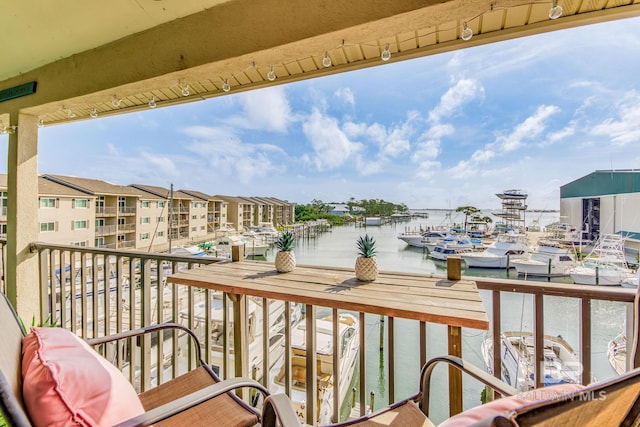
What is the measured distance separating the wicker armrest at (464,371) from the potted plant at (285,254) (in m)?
0.85

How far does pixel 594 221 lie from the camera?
8.51 ft

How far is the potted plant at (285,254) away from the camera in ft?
5.37

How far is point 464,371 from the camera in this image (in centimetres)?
100

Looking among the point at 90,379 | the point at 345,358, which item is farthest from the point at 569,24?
the point at 345,358

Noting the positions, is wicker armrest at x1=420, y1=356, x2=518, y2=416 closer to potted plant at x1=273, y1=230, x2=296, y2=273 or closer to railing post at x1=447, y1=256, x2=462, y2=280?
railing post at x1=447, y1=256, x2=462, y2=280

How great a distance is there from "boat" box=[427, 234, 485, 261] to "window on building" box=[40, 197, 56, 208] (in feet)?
27.0

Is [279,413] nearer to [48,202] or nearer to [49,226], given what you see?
[49,226]

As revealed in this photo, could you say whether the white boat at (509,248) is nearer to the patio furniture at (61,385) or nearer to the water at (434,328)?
the water at (434,328)

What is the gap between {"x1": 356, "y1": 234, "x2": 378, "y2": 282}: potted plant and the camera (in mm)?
1438

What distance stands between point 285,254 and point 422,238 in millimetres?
10160

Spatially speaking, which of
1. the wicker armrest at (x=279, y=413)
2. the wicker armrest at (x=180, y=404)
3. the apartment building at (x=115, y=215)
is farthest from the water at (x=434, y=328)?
the apartment building at (x=115, y=215)

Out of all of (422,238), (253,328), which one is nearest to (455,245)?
(422,238)

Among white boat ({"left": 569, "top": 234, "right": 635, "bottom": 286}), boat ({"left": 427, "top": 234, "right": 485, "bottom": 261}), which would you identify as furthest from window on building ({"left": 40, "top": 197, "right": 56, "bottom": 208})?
boat ({"left": 427, "top": 234, "right": 485, "bottom": 261})

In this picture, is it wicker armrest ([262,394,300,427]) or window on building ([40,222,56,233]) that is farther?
window on building ([40,222,56,233])
